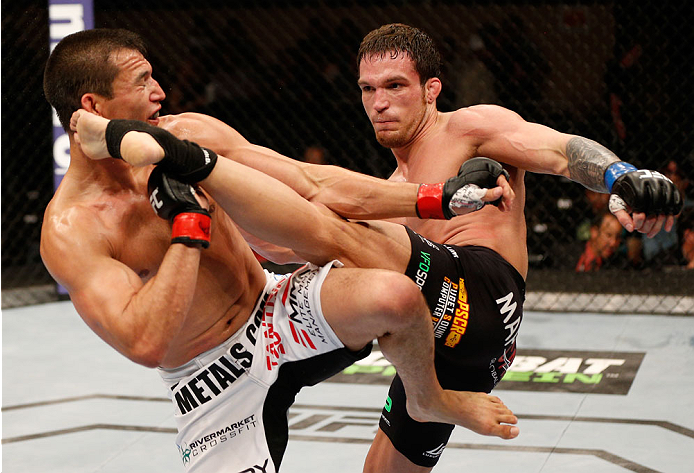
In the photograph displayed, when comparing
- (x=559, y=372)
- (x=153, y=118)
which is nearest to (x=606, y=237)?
(x=559, y=372)

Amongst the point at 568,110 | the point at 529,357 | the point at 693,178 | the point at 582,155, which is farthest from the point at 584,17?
the point at 582,155

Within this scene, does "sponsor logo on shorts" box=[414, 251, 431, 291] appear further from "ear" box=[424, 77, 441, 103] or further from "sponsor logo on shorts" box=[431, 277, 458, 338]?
"ear" box=[424, 77, 441, 103]

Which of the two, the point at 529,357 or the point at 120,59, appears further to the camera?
the point at 529,357

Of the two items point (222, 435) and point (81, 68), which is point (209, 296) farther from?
point (81, 68)

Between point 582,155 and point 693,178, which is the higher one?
point 582,155

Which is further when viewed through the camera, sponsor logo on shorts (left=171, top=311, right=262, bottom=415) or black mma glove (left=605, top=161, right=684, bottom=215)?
sponsor logo on shorts (left=171, top=311, right=262, bottom=415)

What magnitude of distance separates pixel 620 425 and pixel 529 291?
2.13 metres

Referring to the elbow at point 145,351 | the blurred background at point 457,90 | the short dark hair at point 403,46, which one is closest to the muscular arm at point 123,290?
the elbow at point 145,351

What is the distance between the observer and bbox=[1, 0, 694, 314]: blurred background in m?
5.01

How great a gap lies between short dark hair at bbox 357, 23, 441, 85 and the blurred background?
9.80 ft

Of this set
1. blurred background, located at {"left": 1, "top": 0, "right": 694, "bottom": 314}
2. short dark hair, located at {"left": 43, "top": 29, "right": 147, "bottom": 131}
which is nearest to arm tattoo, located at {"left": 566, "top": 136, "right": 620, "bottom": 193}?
short dark hair, located at {"left": 43, "top": 29, "right": 147, "bottom": 131}

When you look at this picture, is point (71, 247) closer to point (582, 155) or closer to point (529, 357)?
point (582, 155)

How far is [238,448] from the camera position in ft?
5.84

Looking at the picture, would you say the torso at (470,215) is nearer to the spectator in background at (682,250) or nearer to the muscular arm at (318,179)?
the muscular arm at (318,179)
